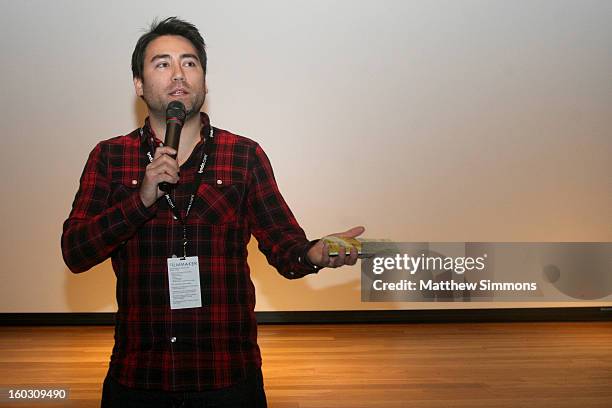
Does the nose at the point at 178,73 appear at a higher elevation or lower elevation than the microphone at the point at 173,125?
higher

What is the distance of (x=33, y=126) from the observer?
473cm

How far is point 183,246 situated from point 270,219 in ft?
0.82

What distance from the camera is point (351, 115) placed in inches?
189

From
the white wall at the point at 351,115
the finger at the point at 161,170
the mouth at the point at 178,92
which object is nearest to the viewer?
the finger at the point at 161,170

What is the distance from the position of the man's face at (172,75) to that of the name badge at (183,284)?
395 millimetres

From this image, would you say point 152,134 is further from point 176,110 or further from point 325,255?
point 325,255

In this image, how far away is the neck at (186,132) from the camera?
173 centimetres

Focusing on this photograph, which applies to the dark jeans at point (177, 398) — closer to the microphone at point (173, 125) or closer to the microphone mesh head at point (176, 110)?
the microphone at point (173, 125)

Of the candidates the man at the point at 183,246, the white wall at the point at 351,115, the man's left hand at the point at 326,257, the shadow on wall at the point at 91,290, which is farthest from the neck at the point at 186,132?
the shadow on wall at the point at 91,290

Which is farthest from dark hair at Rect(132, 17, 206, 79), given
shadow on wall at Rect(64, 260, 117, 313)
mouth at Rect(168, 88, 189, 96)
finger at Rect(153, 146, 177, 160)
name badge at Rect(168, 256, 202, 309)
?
shadow on wall at Rect(64, 260, 117, 313)

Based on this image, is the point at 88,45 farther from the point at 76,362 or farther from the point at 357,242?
the point at 357,242

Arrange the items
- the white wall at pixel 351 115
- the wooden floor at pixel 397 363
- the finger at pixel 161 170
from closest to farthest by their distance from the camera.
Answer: the finger at pixel 161 170 → the wooden floor at pixel 397 363 → the white wall at pixel 351 115

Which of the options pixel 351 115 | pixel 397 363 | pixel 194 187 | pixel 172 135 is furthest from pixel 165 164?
pixel 351 115

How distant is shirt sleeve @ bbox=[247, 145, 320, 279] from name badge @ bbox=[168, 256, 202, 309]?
0.74 ft
